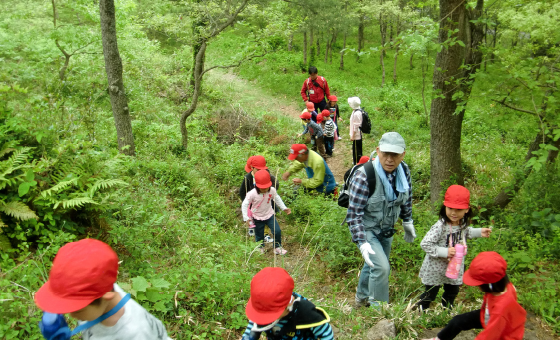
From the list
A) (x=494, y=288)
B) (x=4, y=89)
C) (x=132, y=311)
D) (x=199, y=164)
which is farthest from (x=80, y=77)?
(x=494, y=288)

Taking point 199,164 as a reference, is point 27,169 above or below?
above

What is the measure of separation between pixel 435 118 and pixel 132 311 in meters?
6.15

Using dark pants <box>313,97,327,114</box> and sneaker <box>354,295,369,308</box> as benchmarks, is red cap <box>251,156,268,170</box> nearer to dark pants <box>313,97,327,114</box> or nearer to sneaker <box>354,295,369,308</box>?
sneaker <box>354,295,369,308</box>

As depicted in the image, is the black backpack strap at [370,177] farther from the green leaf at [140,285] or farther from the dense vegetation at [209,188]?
the green leaf at [140,285]

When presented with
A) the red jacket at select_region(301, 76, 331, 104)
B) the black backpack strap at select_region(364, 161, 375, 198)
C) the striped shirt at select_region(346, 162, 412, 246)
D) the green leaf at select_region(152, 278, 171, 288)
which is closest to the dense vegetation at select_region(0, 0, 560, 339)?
the green leaf at select_region(152, 278, 171, 288)

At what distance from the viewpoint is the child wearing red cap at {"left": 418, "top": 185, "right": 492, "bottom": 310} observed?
3684 mm

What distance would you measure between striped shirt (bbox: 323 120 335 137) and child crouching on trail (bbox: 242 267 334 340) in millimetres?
8189

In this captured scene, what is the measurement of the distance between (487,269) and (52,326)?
2921 mm

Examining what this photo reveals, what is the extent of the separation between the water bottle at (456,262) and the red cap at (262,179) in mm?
2697

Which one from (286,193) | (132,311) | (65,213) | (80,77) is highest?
(80,77)

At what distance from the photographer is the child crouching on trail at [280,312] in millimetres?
2113

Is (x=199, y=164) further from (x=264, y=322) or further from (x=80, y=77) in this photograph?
(x=264, y=322)

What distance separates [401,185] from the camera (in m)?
3.93

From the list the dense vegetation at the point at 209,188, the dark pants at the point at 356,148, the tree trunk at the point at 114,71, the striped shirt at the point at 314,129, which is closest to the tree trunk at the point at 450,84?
the dense vegetation at the point at 209,188
